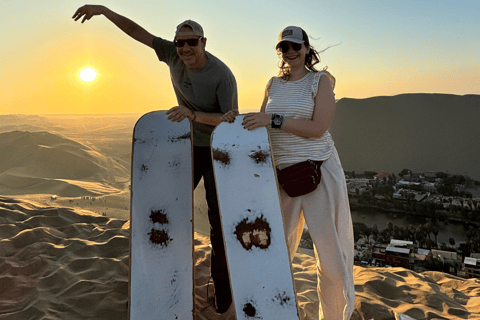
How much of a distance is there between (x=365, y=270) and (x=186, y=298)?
2429mm

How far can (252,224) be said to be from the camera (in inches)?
74.8

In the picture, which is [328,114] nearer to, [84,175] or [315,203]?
[315,203]

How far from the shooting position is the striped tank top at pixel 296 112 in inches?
72.8

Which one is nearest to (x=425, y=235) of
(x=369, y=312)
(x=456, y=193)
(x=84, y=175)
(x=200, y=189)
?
(x=456, y=193)

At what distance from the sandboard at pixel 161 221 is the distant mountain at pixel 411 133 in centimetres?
5657

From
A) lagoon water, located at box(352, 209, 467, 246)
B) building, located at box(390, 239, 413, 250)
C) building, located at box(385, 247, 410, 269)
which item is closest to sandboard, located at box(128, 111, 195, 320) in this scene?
building, located at box(385, 247, 410, 269)

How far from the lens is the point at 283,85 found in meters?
1.93

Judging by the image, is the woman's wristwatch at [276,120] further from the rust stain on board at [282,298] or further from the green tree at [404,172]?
the green tree at [404,172]

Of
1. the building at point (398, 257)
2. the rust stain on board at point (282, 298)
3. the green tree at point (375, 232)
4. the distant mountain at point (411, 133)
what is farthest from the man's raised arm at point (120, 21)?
the distant mountain at point (411, 133)

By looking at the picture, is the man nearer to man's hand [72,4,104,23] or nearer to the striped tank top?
man's hand [72,4,104,23]

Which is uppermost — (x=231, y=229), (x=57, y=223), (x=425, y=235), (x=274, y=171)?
(x=274, y=171)

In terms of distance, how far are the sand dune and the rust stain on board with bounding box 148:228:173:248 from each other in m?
0.78

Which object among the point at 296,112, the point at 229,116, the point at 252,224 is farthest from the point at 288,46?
the point at 252,224

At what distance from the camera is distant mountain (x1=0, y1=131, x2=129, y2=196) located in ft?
60.8
